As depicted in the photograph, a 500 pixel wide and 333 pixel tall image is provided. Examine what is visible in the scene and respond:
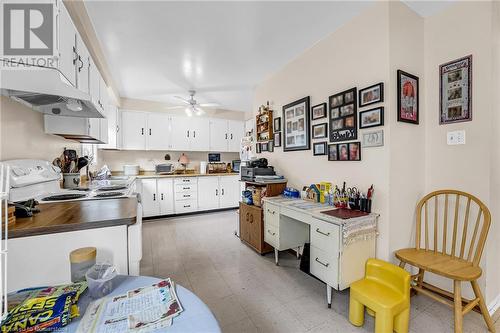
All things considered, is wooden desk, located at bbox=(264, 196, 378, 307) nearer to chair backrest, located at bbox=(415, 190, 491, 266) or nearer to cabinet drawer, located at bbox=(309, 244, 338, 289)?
cabinet drawer, located at bbox=(309, 244, 338, 289)

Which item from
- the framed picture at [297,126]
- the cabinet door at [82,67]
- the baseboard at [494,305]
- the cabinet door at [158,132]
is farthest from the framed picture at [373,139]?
the cabinet door at [158,132]

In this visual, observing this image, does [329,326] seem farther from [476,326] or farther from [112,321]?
[112,321]

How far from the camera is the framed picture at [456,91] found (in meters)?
1.68

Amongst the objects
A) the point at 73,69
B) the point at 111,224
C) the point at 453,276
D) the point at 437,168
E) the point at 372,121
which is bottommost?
the point at 453,276

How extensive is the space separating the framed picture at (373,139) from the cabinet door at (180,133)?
12.8 feet

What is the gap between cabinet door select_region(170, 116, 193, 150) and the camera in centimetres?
480

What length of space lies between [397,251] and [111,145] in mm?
4497

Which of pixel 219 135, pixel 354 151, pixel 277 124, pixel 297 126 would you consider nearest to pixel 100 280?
pixel 354 151

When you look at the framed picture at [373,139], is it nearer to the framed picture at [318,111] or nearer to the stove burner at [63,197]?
the framed picture at [318,111]

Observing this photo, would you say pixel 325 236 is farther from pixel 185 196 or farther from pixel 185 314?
pixel 185 196

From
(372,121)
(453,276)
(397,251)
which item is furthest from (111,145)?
(453,276)

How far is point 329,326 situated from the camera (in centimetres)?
153

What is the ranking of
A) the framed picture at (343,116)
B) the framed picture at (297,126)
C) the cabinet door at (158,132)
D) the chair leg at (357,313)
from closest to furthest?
the chair leg at (357,313) → the framed picture at (343,116) → the framed picture at (297,126) → the cabinet door at (158,132)

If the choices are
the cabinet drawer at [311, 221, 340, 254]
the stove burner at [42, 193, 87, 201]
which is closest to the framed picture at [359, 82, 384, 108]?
the cabinet drawer at [311, 221, 340, 254]
